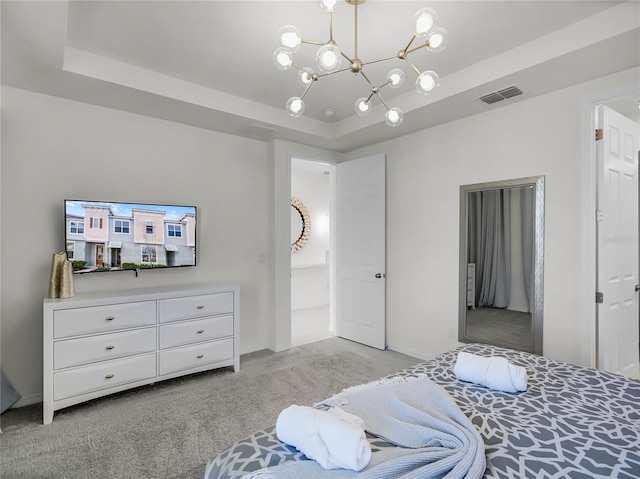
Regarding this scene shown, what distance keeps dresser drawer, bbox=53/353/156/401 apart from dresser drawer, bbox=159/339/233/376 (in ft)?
0.35

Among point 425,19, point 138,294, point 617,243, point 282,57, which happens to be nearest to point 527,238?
point 617,243

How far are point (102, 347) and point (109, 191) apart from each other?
1.38 meters

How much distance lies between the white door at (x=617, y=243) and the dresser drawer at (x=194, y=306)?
314cm

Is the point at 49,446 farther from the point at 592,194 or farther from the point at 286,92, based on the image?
the point at 592,194

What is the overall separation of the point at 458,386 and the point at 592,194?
6.31 feet

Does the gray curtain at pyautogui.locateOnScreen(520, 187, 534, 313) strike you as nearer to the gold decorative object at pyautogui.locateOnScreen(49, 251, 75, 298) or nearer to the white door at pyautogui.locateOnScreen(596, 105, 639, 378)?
the white door at pyautogui.locateOnScreen(596, 105, 639, 378)

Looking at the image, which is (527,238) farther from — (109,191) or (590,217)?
(109,191)

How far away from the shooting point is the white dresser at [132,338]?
249 cm

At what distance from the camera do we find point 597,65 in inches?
92.1

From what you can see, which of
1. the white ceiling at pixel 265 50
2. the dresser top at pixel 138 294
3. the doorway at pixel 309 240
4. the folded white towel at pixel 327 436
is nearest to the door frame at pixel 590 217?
the white ceiling at pixel 265 50

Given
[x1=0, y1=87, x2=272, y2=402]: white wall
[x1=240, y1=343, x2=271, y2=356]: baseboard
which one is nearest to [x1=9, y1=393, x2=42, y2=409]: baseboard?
[x1=0, y1=87, x2=272, y2=402]: white wall

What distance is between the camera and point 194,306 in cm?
313

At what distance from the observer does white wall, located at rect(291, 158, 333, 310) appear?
6.28 metres

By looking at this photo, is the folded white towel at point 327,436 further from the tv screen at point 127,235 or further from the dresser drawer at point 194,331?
the tv screen at point 127,235
